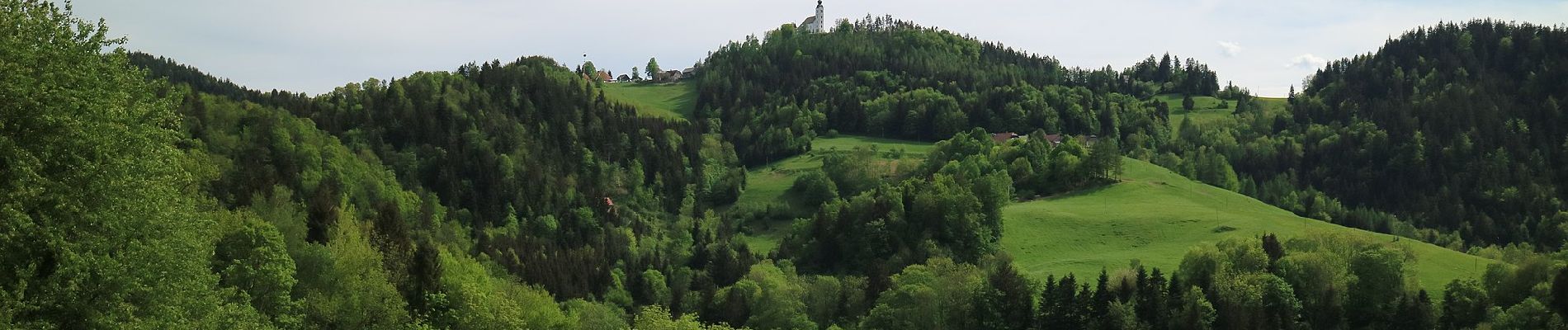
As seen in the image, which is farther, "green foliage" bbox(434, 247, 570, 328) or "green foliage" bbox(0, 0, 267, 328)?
"green foliage" bbox(434, 247, 570, 328)

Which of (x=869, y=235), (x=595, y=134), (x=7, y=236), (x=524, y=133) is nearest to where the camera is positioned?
(x=7, y=236)

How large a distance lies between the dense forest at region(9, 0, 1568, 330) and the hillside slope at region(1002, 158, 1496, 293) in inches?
157

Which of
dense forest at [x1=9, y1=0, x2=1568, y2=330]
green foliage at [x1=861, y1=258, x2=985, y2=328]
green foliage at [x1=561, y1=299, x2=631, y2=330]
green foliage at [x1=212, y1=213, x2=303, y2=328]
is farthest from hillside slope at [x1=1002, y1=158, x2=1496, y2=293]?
green foliage at [x1=212, y1=213, x2=303, y2=328]

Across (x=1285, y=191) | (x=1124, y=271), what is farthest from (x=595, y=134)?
(x=1285, y=191)

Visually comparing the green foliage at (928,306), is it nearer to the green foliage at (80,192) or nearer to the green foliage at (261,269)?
the green foliage at (261,269)

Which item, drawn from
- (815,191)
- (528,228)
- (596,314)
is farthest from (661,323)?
(815,191)

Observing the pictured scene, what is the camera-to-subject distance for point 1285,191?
19288 centimetres

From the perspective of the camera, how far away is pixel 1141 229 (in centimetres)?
13500

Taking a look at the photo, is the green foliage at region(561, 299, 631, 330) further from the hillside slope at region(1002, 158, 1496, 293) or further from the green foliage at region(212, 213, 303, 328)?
the hillside slope at region(1002, 158, 1496, 293)

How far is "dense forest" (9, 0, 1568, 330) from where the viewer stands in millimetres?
28531

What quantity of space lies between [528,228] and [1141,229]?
218 feet

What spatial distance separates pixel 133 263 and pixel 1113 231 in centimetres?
11714

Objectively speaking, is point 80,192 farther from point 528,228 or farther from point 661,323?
point 528,228

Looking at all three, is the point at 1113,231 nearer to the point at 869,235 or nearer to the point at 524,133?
the point at 869,235
